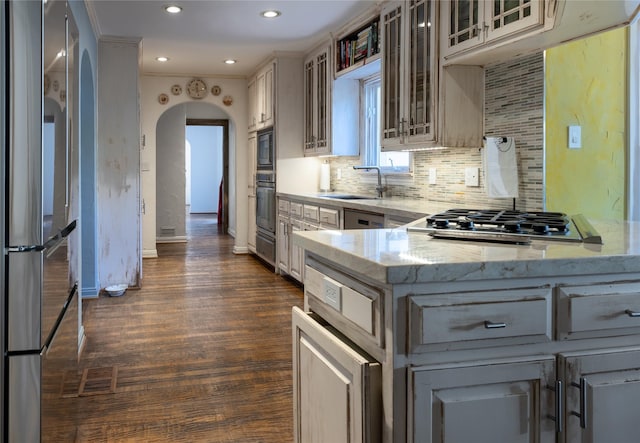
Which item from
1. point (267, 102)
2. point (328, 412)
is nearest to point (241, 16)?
point (267, 102)

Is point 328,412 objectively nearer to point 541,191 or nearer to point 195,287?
point 541,191

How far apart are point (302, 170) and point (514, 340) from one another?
17.4 feet

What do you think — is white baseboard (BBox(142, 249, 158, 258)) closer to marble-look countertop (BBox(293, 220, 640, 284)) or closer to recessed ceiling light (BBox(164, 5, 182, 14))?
recessed ceiling light (BBox(164, 5, 182, 14))

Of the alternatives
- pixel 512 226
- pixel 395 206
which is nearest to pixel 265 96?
pixel 395 206

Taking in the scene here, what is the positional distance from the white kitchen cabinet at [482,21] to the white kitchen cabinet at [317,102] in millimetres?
2314

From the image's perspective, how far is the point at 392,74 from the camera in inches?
162

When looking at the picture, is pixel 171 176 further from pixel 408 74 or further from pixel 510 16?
pixel 510 16

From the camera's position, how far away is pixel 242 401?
2.77 m

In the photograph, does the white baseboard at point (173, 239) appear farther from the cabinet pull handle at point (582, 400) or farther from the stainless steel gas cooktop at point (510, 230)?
the cabinet pull handle at point (582, 400)

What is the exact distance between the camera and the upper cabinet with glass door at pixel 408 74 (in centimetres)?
354

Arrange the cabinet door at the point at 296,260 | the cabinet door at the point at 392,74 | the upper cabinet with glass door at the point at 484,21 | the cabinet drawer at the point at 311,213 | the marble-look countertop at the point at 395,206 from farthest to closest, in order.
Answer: the cabinet door at the point at 296,260 < the cabinet drawer at the point at 311,213 < the cabinet door at the point at 392,74 < the marble-look countertop at the point at 395,206 < the upper cabinet with glass door at the point at 484,21

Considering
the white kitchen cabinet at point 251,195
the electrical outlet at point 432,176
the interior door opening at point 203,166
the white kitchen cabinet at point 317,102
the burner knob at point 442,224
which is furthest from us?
the interior door opening at point 203,166

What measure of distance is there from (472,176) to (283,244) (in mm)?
2856

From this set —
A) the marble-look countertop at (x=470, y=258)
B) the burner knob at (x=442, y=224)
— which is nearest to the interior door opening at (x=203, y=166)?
the burner knob at (x=442, y=224)
